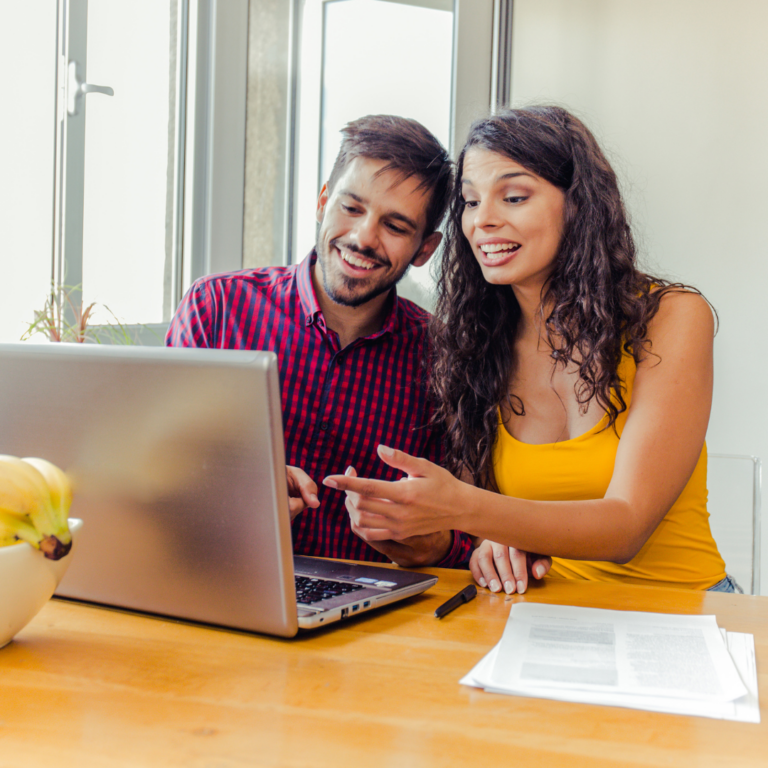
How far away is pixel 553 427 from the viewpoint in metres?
1.41

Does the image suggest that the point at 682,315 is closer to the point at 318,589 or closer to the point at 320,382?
the point at 320,382

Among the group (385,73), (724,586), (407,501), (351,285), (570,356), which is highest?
(385,73)

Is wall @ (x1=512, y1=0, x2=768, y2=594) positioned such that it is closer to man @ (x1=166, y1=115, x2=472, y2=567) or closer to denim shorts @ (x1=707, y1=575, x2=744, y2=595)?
denim shorts @ (x1=707, y1=575, x2=744, y2=595)

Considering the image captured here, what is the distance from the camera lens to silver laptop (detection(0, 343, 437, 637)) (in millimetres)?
699

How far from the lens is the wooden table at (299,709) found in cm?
55

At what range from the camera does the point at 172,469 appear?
0.74m

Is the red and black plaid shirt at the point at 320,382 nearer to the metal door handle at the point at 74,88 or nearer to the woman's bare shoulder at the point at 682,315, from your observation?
the woman's bare shoulder at the point at 682,315

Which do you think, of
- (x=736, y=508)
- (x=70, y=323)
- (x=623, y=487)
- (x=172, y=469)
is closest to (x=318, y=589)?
(x=172, y=469)

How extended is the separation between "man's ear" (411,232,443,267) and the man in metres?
0.02

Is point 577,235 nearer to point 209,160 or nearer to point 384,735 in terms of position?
point 384,735

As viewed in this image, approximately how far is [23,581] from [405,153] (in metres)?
1.07

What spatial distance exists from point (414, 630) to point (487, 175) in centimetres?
86

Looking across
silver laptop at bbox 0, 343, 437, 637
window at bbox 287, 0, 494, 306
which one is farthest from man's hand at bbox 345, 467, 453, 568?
window at bbox 287, 0, 494, 306

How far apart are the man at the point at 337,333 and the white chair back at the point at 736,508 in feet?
2.08
